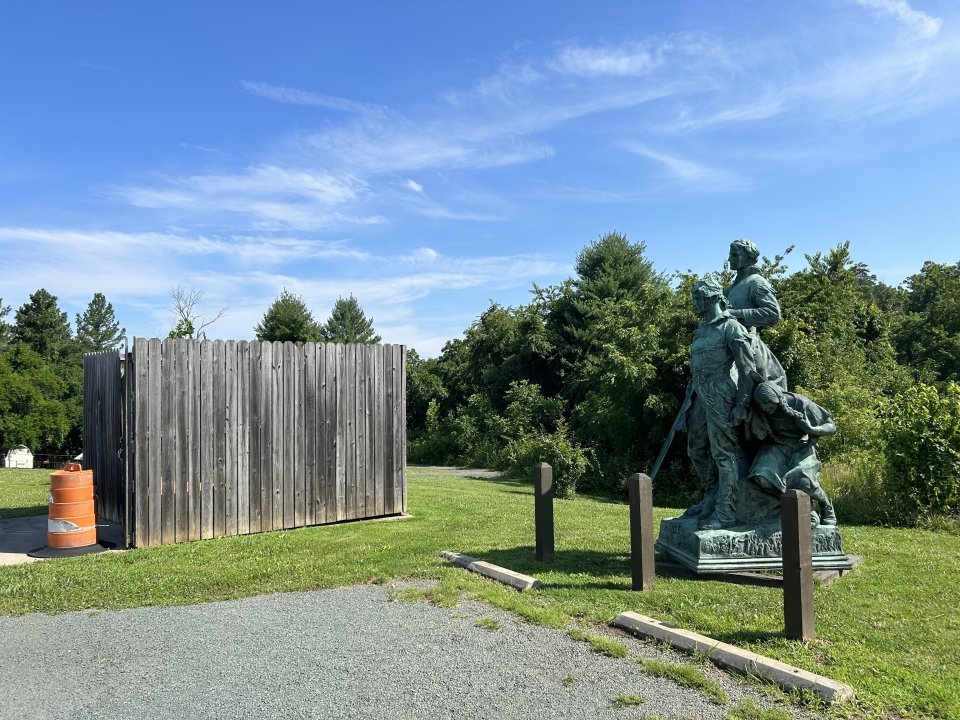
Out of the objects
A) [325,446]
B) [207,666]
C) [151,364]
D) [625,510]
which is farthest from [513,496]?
[207,666]

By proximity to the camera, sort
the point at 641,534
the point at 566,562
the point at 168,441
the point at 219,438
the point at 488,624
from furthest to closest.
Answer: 1. the point at 219,438
2. the point at 168,441
3. the point at 566,562
4. the point at 641,534
5. the point at 488,624

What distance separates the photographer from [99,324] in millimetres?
61094

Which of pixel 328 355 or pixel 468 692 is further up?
pixel 328 355

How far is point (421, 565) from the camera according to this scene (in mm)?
7082

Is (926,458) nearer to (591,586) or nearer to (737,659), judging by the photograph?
(591,586)

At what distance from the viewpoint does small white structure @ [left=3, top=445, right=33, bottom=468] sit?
27.2 meters

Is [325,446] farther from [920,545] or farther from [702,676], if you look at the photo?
[920,545]

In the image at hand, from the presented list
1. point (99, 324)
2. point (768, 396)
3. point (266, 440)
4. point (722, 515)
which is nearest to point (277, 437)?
point (266, 440)

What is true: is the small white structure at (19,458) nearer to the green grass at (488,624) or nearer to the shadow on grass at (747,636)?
the green grass at (488,624)

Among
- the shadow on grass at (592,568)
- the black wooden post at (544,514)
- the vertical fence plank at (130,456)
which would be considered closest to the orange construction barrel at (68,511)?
the vertical fence plank at (130,456)

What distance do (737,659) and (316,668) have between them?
8.73ft

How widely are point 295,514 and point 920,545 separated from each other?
8156 mm

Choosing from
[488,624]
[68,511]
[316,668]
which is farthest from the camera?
[68,511]

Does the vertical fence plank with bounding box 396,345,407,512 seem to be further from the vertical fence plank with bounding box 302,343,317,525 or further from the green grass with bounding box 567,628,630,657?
the green grass with bounding box 567,628,630,657
